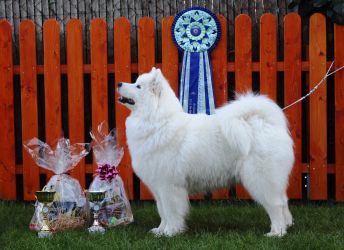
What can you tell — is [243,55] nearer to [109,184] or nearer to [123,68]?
[123,68]

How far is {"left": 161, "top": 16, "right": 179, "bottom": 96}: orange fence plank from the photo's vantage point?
19.5 ft

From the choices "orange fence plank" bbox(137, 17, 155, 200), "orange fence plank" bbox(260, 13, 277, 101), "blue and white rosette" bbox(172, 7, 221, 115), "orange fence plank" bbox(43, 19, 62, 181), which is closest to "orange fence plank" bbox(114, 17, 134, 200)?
"orange fence plank" bbox(137, 17, 155, 200)

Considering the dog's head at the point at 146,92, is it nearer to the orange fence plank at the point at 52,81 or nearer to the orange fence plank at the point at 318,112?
the orange fence plank at the point at 52,81

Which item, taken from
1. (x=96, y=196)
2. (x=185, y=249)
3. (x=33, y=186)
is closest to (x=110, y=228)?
(x=96, y=196)

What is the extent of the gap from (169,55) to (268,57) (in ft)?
3.19

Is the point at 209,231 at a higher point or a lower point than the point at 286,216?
lower

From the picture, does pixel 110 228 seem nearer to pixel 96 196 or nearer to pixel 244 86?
pixel 96 196

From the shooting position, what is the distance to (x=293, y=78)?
19.4ft

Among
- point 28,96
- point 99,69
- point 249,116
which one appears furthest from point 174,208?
point 28,96

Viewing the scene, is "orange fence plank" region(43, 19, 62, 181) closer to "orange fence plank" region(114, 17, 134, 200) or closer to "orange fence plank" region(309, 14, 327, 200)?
"orange fence plank" region(114, 17, 134, 200)

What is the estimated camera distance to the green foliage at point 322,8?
5.76 metres

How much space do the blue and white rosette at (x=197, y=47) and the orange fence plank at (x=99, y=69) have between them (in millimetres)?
726

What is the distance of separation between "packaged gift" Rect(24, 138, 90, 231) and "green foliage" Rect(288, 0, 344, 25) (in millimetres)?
2575

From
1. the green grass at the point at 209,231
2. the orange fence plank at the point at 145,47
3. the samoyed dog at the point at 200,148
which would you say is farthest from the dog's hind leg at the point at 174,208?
the orange fence plank at the point at 145,47
